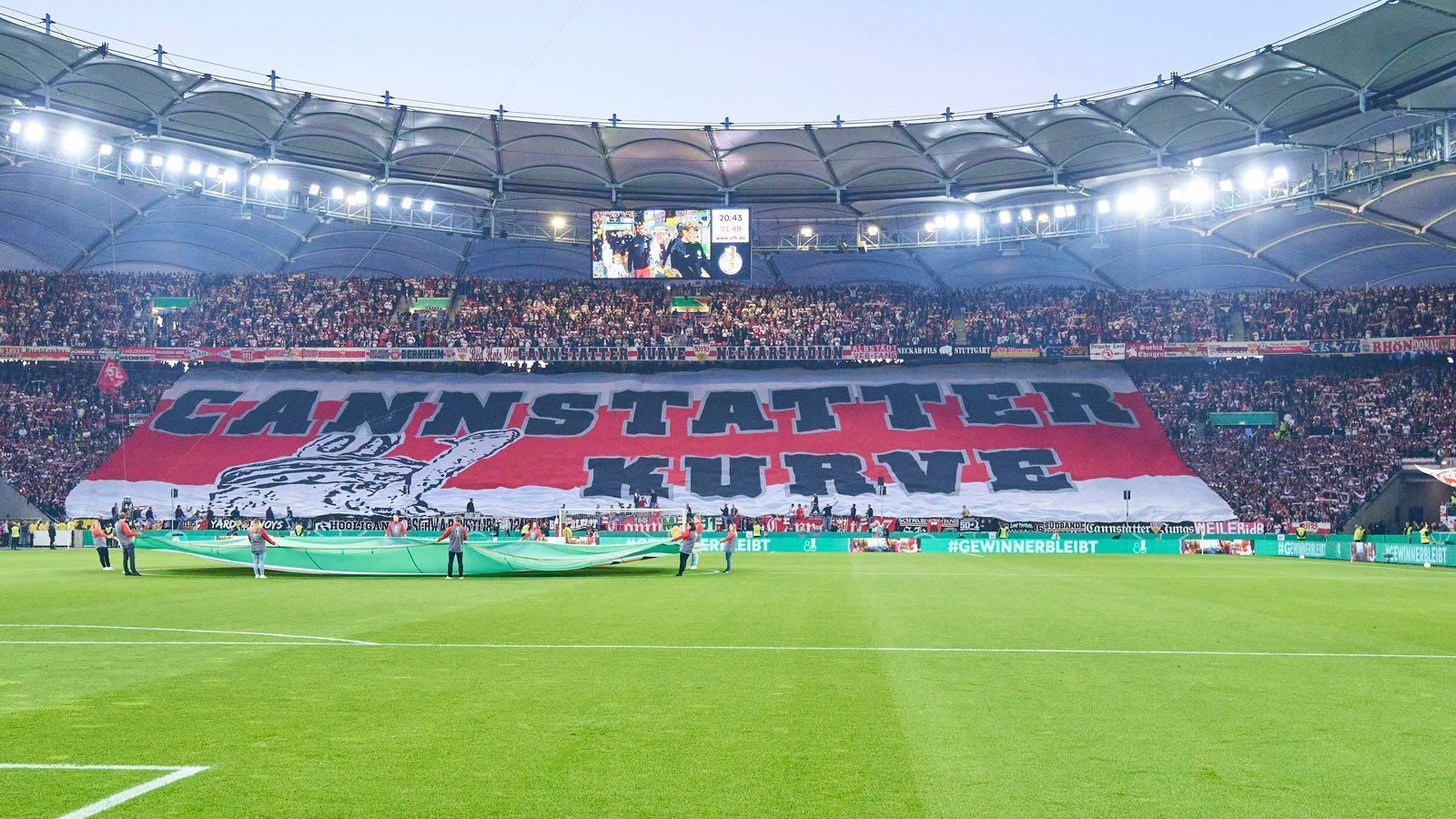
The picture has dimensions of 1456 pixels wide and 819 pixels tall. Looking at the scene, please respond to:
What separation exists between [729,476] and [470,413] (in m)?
15.8

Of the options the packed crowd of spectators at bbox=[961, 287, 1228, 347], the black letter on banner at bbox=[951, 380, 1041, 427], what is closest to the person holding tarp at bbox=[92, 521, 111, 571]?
the black letter on banner at bbox=[951, 380, 1041, 427]

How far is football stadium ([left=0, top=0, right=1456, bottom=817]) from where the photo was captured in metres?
9.34

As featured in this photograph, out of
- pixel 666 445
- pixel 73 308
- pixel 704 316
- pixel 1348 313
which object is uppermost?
pixel 73 308

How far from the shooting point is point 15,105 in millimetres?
43438

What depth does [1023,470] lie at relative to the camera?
5762 cm

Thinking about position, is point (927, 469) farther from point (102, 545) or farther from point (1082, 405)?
point (102, 545)

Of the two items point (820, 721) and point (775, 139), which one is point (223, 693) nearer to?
point (820, 721)

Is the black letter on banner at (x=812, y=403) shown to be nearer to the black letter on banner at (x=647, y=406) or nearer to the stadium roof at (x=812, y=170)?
the black letter on banner at (x=647, y=406)

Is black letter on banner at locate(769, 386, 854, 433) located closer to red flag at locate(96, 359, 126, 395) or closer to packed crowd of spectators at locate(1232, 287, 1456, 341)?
packed crowd of spectators at locate(1232, 287, 1456, 341)

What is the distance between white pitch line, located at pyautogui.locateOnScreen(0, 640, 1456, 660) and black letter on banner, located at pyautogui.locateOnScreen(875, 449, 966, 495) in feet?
139

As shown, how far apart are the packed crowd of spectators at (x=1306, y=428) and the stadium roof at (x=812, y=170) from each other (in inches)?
219

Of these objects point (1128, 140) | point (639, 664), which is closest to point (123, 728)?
point (639, 664)

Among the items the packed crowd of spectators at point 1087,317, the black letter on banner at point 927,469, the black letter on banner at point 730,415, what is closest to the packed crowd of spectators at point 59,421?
the black letter on banner at point 730,415

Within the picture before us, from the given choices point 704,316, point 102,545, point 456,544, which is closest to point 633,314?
point 704,316
